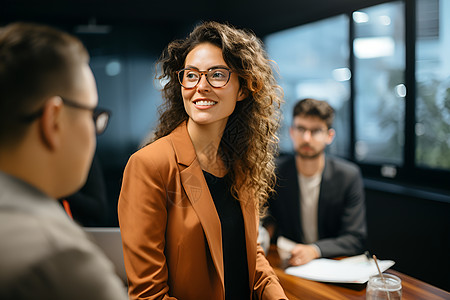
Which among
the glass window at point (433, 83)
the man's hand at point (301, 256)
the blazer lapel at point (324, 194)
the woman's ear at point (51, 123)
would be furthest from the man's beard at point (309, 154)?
the woman's ear at point (51, 123)

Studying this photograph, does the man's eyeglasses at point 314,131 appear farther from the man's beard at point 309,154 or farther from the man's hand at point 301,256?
the man's hand at point 301,256

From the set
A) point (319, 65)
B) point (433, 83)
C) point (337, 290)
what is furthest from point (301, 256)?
point (319, 65)

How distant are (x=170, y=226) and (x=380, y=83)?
2.93m

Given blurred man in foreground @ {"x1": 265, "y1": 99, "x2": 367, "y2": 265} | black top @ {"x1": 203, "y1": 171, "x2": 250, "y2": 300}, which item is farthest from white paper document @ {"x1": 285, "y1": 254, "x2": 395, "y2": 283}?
blurred man in foreground @ {"x1": 265, "y1": 99, "x2": 367, "y2": 265}

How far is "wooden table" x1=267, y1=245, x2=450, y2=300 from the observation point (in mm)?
1447

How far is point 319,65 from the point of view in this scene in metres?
4.40

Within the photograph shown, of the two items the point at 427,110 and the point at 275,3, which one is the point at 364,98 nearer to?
the point at 427,110

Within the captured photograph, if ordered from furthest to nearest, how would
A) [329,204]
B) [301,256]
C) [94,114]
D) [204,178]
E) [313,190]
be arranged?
[313,190]
[329,204]
[301,256]
[204,178]
[94,114]

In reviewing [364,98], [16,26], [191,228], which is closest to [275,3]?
[364,98]

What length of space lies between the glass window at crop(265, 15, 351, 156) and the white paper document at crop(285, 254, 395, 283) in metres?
2.23

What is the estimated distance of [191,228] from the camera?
122cm

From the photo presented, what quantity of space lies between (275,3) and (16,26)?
4492mm

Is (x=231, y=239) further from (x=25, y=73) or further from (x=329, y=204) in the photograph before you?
(x=329, y=204)

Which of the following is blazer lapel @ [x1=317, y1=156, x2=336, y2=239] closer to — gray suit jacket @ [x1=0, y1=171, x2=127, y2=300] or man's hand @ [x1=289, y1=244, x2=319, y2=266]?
man's hand @ [x1=289, y1=244, x2=319, y2=266]
